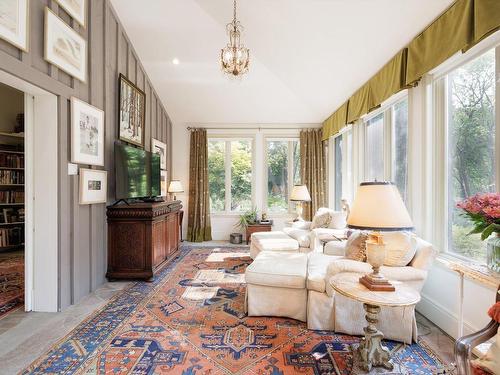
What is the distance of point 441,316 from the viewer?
2.37 m

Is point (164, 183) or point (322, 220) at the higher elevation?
point (164, 183)

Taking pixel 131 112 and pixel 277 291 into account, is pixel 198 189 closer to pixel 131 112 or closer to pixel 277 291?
pixel 131 112

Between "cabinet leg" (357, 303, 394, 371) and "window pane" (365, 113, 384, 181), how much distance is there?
238cm

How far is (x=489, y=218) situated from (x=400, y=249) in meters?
0.88

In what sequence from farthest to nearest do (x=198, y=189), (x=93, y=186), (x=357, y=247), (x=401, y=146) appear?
1. (x=198, y=189)
2. (x=401, y=146)
3. (x=93, y=186)
4. (x=357, y=247)

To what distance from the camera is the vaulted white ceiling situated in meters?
2.81

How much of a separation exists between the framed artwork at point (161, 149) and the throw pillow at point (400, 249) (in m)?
4.28

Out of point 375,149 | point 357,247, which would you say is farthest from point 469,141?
point 375,149

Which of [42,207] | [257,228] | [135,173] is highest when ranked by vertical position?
[135,173]

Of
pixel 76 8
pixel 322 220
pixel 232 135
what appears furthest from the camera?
pixel 232 135

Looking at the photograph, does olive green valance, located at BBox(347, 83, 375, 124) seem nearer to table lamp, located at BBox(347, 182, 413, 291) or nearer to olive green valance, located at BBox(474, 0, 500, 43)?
olive green valance, located at BBox(474, 0, 500, 43)

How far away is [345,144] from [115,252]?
4.18m

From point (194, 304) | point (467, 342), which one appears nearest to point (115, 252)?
point (194, 304)

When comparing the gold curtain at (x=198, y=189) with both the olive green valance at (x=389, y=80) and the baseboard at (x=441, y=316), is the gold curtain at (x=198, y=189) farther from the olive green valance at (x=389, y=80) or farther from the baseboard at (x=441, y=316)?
the baseboard at (x=441, y=316)
